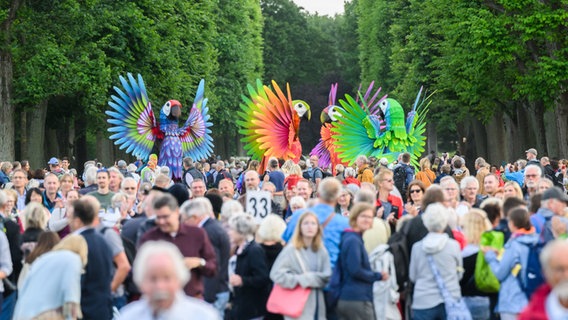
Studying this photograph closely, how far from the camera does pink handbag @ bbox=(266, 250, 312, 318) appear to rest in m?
11.3

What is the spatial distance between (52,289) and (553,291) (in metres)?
4.12

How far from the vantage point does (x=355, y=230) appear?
37.4 ft

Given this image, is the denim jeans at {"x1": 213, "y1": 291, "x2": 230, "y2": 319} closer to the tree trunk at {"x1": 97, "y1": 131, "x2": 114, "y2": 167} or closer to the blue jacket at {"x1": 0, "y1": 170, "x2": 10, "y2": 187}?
the blue jacket at {"x1": 0, "y1": 170, "x2": 10, "y2": 187}

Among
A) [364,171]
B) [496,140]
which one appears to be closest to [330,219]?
[364,171]

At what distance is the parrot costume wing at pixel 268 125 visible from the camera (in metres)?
28.0

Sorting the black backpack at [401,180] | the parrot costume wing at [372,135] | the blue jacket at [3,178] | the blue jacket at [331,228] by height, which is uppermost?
the parrot costume wing at [372,135]

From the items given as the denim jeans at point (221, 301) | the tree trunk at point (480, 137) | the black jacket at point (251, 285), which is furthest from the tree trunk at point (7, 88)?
the denim jeans at point (221, 301)

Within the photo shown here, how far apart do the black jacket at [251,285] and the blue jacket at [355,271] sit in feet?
2.59

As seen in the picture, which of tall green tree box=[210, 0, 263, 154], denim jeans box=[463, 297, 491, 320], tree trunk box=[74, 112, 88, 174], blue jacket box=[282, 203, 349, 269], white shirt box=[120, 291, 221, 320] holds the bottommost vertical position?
denim jeans box=[463, 297, 491, 320]

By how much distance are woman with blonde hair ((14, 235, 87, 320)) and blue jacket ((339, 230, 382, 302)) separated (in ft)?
8.29

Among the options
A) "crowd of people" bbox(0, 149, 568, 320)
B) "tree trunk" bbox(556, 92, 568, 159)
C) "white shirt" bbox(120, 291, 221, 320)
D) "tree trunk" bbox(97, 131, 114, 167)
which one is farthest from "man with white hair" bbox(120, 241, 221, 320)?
"tree trunk" bbox(97, 131, 114, 167)

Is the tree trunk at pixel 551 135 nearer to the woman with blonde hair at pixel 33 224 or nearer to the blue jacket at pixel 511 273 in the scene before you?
the woman with blonde hair at pixel 33 224

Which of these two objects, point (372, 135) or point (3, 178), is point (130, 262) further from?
point (372, 135)

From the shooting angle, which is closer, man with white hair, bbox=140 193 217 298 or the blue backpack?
man with white hair, bbox=140 193 217 298
